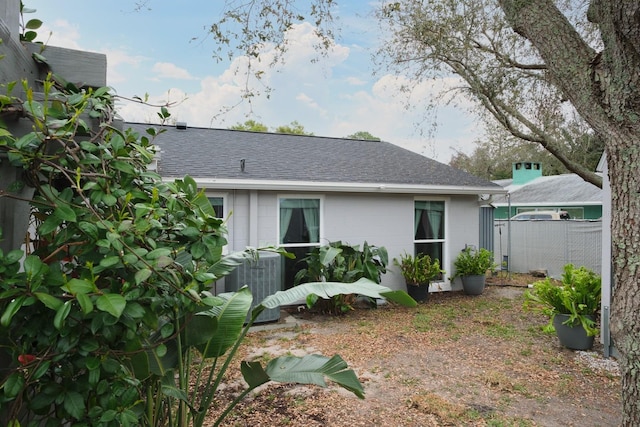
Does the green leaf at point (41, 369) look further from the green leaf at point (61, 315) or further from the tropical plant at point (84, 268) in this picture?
the green leaf at point (61, 315)

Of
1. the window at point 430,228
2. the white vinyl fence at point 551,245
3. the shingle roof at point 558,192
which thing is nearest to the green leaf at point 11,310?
the window at point 430,228

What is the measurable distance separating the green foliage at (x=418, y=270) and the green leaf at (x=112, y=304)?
831 cm

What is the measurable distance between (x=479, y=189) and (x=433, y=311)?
3.59 metres

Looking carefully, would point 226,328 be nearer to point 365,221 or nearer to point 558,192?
point 365,221

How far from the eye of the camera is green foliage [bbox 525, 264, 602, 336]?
563cm

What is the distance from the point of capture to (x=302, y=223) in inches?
338

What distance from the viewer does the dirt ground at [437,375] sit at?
12.9 ft

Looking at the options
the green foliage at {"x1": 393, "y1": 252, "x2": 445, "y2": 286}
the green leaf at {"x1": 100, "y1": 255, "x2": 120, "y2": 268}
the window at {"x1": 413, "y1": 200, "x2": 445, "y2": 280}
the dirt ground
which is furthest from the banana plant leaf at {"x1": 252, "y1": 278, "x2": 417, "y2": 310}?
the window at {"x1": 413, "y1": 200, "x2": 445, "y2": 280}

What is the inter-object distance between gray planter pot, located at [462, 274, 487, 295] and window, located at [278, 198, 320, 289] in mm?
3984

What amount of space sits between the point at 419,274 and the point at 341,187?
2673mm

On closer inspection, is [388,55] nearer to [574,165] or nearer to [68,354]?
[574,165]

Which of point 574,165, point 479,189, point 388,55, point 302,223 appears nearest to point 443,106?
point 388,55

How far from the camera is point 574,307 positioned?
18.5ft

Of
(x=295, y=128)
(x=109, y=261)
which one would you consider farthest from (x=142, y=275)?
(x=295, y=128)
